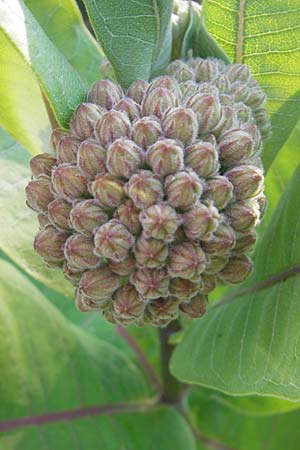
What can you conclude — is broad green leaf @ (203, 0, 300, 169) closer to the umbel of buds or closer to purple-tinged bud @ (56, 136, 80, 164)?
the umbel of buds

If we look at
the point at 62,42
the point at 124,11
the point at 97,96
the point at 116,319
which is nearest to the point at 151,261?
the point at 116,319

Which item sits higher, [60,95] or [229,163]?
[60,95]

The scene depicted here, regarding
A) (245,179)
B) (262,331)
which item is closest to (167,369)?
(262,331)

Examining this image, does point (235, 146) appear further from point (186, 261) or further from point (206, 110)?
point (186, 261)

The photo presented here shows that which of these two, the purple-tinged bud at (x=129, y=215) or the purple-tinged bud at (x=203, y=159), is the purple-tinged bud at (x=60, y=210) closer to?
A: the purple-tinged bud at (x=129, y=215)

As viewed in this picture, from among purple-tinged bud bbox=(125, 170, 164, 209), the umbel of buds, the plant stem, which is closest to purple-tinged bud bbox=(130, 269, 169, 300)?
the umbel of buds

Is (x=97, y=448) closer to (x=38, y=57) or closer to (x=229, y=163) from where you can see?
(x=229, y=163)

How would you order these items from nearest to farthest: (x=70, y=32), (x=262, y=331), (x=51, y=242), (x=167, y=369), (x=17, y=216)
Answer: (x=51, y=242)
(x=262, y=331)
(x=17, y=216)
(x=70, y=32)
(x=167, y=369)

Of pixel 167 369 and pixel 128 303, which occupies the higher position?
pixel 128 303
